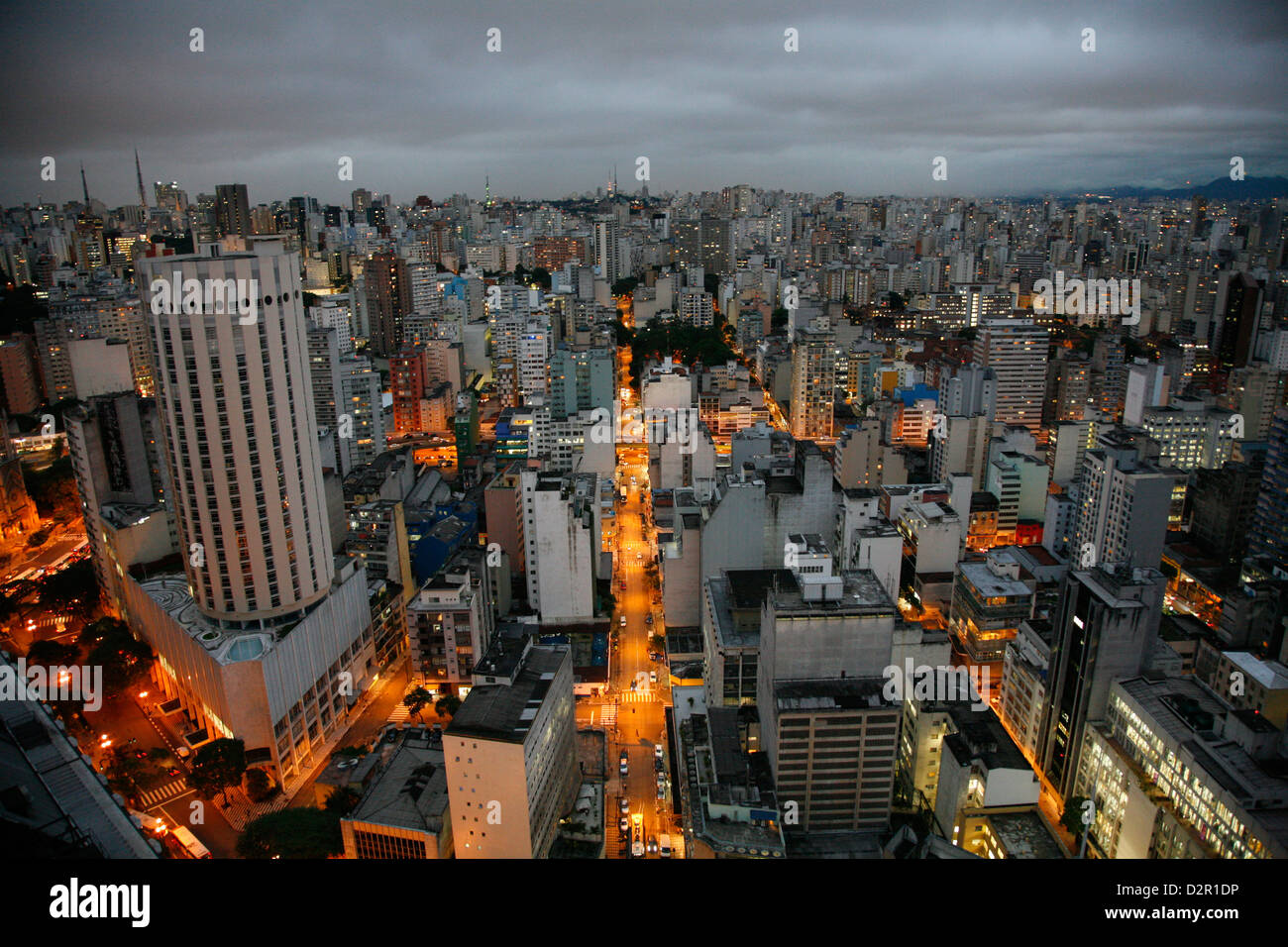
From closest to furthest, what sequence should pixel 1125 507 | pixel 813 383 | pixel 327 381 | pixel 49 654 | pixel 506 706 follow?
pixel 506 706 → pixel 49 654 → pixel 1125 507 → pixel 327 381 → pixel 813 383

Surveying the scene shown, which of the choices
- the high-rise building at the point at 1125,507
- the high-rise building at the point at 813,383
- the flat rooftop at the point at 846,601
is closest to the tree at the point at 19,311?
the high-rise building at the point at 813,383

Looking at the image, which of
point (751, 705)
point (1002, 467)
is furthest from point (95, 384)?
point (1002, 467)

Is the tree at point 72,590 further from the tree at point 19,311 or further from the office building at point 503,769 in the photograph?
the tree at point 19,311

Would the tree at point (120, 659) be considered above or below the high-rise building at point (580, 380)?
below

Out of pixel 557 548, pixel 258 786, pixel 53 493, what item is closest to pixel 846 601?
pixel 557 548

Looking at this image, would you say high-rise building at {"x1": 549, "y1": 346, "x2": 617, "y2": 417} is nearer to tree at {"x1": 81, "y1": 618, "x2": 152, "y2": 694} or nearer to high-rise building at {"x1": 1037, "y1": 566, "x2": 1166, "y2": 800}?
tree at {"x1": 81, "y1": 618, "x2": 152, "y2": 694}

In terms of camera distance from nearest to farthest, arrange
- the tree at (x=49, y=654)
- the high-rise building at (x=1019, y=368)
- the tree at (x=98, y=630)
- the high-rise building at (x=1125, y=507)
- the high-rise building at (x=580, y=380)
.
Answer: the tree at (x=49, y=654) < the tree at (x=98, y=630) < the high-rise building at (x=1125, y=507) < the high-rise building at (x=1019, y=368) < the high-rise building at (x=580, y=380)

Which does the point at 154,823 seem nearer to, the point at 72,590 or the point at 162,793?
the point at 162,793
